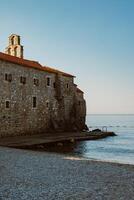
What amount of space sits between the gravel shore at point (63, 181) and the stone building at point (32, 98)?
63.2 feet

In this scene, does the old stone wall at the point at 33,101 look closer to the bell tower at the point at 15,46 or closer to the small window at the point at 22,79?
the small window at the point at 22,79

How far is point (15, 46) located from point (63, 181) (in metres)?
39.8

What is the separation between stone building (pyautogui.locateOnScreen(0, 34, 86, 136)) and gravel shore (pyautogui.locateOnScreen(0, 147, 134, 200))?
19.3m

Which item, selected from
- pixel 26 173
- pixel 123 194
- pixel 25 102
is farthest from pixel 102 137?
pixel 123 194

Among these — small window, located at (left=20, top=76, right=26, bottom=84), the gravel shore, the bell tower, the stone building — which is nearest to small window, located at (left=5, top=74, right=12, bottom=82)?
the stone building

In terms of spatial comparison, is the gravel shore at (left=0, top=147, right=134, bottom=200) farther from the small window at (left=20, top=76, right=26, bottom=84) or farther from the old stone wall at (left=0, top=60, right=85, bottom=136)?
the small window at (left=20, top=76, right=26, bottom=84)

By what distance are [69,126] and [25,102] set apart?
12.0 metres

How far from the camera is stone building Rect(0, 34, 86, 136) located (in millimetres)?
36062

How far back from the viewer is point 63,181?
12102mm

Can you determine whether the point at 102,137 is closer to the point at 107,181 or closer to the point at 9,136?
the point at 9,136

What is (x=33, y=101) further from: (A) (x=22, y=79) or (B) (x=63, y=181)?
(B) (x=63, y=181)

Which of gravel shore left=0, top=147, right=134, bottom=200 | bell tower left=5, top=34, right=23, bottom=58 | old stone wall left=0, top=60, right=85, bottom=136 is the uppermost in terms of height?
bell tower left=5, top=34, right=23, bottom=58

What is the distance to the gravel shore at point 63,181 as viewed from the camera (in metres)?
9.92

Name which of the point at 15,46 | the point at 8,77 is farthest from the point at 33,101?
the point at 15,46
